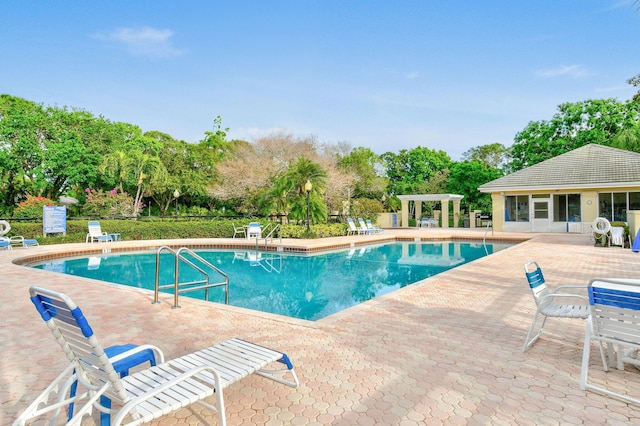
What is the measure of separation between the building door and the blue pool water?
534 cm

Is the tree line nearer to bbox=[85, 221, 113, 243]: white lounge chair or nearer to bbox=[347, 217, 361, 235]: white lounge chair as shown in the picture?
bbox=[347, 217, 361, 235]: white lounge chair

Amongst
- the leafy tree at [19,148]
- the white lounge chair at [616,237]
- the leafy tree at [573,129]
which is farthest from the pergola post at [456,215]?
the leafy tree at [19,148]

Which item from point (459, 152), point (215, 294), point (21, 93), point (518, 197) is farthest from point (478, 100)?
point (21, 93)

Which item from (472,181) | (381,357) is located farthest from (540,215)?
(381,357)

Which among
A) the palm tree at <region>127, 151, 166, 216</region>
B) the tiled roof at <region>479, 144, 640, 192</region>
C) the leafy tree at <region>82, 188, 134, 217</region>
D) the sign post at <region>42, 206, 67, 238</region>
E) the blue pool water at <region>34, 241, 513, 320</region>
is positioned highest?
the palm tree at <region>127, 151, 166, 216</region>

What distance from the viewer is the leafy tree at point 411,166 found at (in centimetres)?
3825

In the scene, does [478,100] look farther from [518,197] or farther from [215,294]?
[215,294]

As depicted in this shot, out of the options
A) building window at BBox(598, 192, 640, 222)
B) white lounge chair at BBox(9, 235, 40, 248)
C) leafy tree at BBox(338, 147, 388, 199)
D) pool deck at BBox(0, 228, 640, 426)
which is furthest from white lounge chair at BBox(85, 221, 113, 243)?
building window at BBox(598, 192, 640, 222)

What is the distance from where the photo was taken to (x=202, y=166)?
30859 mm

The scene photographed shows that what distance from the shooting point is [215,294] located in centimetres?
812

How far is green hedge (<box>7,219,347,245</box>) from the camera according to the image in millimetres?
15719

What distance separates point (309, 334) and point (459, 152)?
41645mm

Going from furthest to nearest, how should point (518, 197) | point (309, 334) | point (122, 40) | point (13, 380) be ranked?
point (518, 197)
point (122, 40)
point (309, 334)
point (13, 380)

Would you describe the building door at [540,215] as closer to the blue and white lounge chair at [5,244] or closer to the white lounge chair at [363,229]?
the white lounge chair at [363,229]
